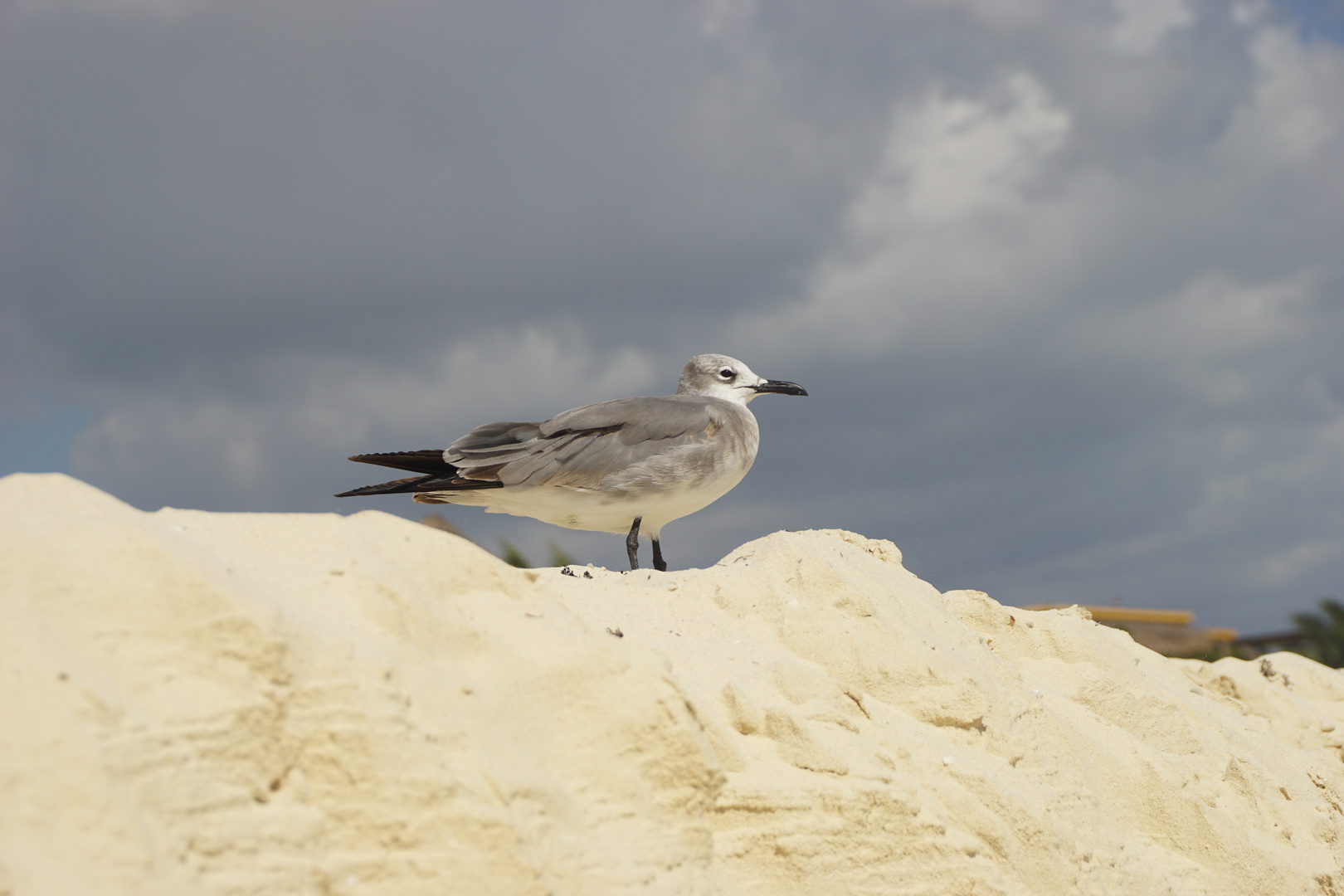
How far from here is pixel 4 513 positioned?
2.91 m

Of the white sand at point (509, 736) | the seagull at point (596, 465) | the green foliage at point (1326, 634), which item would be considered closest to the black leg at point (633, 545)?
the seagull at point (596, 465)

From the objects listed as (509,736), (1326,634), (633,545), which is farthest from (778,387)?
(1326,634)

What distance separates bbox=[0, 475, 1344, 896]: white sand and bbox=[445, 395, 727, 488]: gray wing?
2420mm

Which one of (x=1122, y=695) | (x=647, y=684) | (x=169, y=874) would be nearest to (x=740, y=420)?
(x=1122, y=695)

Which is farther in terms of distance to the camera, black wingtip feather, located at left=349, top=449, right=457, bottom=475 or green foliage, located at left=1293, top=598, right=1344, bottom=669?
green foliage, located at left=1293, top=598, right=1344, bottom=669

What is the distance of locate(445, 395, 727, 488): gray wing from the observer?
773cm

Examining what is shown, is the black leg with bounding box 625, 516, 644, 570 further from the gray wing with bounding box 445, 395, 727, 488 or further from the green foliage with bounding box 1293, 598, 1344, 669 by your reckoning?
the green foliage with bounding box 1293, 598, 1344, 669

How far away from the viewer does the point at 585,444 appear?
25.5 feet

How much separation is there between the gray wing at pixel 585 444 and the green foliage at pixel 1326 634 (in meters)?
20.8

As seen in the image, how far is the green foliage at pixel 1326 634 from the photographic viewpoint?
23.5 m

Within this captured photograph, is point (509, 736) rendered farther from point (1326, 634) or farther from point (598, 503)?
point (1326, 634)

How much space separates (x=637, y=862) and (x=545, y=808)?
313mm

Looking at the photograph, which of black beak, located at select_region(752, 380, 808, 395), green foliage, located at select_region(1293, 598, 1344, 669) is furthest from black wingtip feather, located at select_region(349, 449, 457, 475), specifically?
green foliage, located at select_region(1293, 598, 1344, 669)

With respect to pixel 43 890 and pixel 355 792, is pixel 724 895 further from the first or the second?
pixel 43 890
